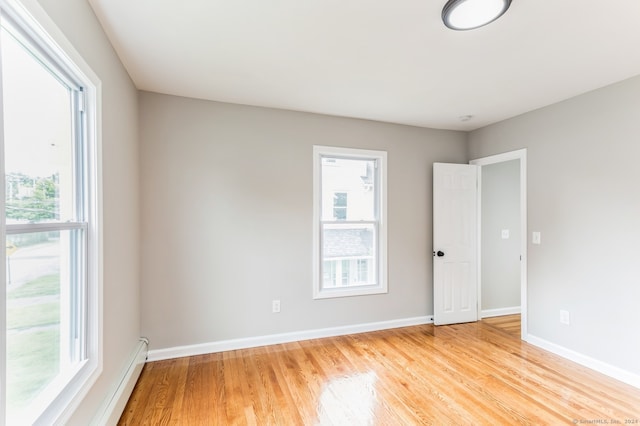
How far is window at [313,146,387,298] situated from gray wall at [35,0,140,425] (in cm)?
179

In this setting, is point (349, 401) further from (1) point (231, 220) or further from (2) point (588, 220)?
(2) point (588, 220)

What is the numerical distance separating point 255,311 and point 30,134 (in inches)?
96.2

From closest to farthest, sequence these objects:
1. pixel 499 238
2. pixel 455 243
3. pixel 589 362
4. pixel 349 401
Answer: pixel 349 401 → pixel 589 362 → pixel 455 243 → pixel 499 238

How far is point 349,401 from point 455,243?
2531mm

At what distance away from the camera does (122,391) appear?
2.07 m

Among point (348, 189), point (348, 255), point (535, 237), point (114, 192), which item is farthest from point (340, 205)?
point (114, 192)

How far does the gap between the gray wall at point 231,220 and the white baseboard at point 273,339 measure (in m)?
0.06

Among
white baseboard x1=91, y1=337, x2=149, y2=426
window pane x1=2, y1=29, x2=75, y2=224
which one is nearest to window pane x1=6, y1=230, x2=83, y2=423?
window pane x1=2, y1=29, x2=75, y2=224

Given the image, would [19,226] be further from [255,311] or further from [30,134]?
[255,311]

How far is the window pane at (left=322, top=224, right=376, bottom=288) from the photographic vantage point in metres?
3.56

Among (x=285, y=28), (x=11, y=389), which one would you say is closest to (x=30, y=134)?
(x=11, y=389)

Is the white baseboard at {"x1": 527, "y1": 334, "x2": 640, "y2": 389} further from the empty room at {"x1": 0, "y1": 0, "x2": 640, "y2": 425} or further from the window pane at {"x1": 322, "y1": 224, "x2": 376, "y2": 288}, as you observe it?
the window pane at {"x1": 322, "y1": 224, "x2": 376, "y2": 288}

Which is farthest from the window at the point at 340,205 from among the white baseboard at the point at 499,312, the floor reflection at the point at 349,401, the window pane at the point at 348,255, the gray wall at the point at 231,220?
the white baseboard at the point at 499,312

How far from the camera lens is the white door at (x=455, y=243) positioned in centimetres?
387
